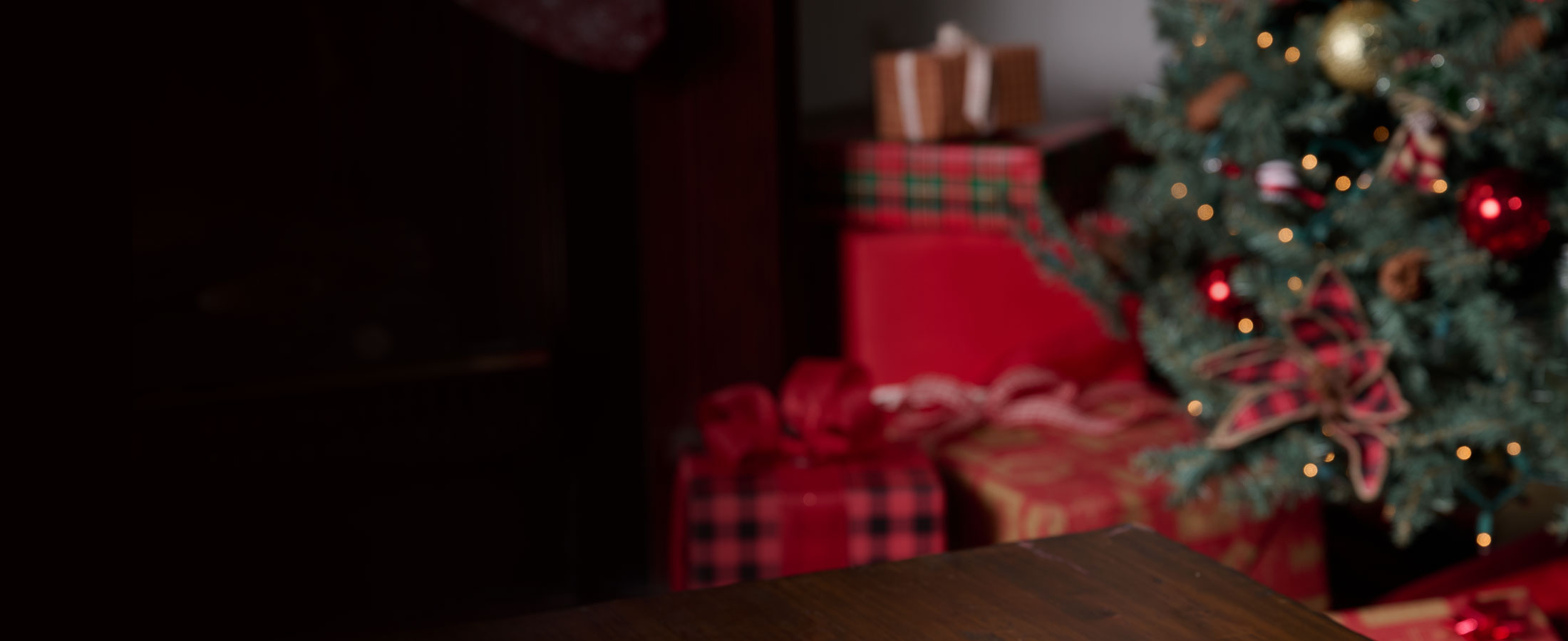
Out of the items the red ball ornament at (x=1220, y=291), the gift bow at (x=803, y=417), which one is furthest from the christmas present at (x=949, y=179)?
the gift bow at (x=803, y=417)

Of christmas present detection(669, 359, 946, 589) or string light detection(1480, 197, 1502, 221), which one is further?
christmas present detection(669, 359, 946, 589)

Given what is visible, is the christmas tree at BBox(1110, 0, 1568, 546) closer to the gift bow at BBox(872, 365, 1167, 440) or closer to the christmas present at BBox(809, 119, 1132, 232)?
the gift bow at BBox(872, 365, 1167, 440)

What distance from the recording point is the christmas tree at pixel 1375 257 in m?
1.17

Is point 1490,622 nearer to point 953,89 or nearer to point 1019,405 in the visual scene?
point 1019,405

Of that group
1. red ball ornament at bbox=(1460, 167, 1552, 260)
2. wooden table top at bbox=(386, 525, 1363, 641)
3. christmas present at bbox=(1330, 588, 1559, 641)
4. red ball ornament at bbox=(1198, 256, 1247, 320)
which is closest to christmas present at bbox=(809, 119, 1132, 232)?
red ball ornament at bbox=(1198, 256, 1247, 320)

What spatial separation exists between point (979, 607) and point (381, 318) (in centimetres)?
113

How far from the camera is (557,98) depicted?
4.95 ft

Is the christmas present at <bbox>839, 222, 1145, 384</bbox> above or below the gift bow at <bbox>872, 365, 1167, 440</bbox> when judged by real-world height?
above

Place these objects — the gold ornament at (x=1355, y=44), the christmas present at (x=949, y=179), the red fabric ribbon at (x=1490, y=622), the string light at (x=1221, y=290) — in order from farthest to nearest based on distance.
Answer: the christmas present at (x=949, y=179)
the string light at (x=1221, y=290)
the gold ornament at (x=1355, y=44)
the red fabric ribbon at (x=1490, y=622)

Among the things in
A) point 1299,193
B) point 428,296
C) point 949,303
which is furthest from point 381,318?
point 1299,193

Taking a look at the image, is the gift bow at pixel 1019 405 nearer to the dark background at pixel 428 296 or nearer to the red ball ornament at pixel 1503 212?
the dark background at pixel 428 296

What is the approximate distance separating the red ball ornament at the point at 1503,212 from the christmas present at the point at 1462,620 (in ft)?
0.98

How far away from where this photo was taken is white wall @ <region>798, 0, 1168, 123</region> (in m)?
2.04

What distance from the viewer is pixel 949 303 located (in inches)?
66.1
